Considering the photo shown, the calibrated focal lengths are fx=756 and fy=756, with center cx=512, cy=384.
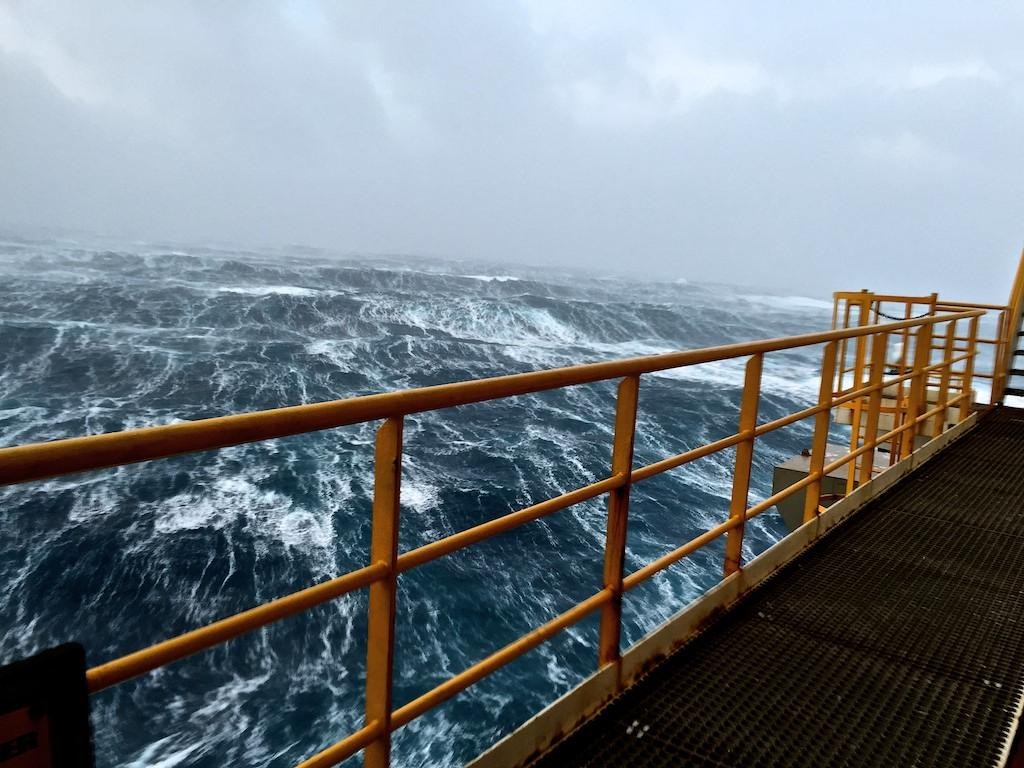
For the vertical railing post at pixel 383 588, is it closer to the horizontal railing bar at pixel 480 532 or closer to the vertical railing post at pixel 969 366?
the horizontal railing bar at pixel 480 532

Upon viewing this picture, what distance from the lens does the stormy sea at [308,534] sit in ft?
34.4

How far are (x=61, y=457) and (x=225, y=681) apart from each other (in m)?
11.4

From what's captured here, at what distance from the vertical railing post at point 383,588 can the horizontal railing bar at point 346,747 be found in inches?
0.7

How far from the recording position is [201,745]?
9.89 metres

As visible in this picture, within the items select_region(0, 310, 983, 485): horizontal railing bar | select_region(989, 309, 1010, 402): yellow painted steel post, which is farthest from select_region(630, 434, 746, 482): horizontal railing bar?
select_region(989, 309, 1010, 402): yellow painted steel post

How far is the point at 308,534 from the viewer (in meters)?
15.5

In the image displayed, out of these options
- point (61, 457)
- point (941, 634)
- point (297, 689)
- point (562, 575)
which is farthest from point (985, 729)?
point (562, 575)

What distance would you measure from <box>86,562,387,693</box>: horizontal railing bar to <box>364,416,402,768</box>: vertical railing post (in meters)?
0.04

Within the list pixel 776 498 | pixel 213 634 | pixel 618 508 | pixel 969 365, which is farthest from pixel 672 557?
pixel 969 365

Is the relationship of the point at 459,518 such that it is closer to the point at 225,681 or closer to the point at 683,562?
the point at 683,562

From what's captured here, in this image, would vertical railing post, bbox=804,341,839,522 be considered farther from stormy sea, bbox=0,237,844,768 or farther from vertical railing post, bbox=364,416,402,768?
stormy sea, bbox=0,237,844,768

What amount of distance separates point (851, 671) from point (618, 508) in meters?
1.20

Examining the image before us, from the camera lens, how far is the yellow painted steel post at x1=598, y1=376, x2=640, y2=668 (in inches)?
92.5

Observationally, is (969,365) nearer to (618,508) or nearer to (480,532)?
(618,508)
